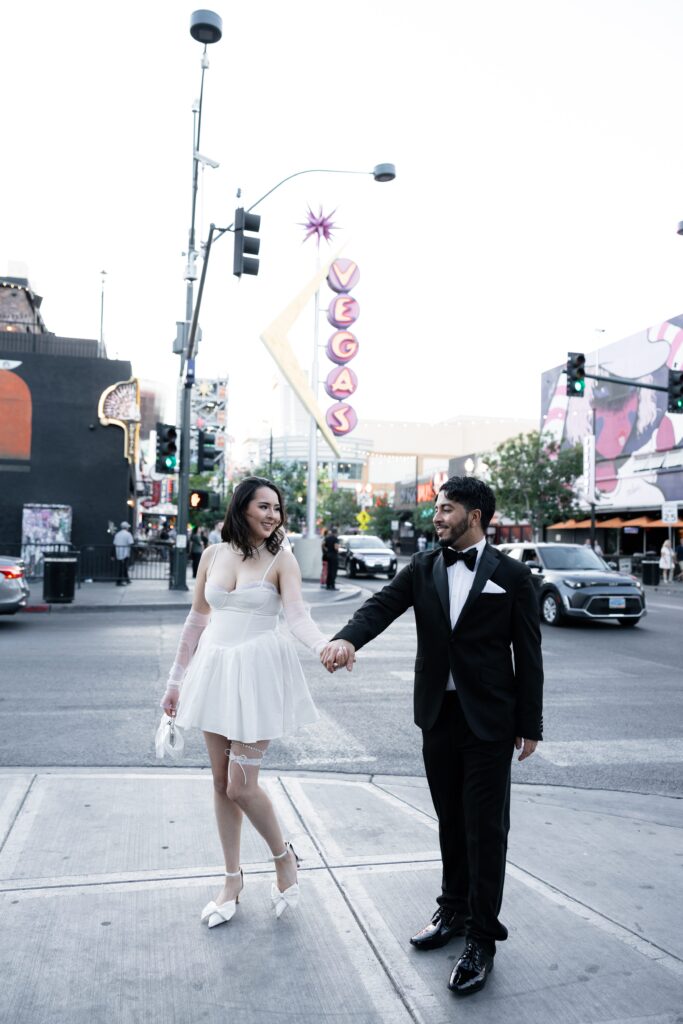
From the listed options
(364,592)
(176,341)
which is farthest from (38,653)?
(364,592)

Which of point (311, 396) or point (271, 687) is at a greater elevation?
point (311, 396)

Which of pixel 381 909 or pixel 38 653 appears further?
pixel 38 653

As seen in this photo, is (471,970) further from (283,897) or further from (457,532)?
(457,532)

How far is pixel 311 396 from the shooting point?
32906 mm

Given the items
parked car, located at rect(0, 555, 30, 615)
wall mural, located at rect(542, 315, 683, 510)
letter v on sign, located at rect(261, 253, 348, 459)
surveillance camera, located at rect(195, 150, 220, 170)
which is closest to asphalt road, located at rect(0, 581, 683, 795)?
parked car, located at rect(0, 555, 30, 615)

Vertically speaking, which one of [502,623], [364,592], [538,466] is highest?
[538,466]

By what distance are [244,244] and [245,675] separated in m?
10.7

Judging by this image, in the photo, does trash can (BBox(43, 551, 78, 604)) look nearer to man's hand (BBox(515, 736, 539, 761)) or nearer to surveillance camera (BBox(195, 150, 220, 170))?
surveillance camera (BBox(195, 150, 220, 170))

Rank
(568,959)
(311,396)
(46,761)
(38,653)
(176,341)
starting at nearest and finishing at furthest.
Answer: (568,959), (46,761), (38,653), (176,341), (311,396)

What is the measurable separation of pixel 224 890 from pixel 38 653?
28.1 feet

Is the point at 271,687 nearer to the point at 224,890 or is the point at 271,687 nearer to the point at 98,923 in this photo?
the point at 224,890

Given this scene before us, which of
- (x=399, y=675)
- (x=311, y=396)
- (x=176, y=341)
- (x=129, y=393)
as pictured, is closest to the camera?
(x=399, y=675)

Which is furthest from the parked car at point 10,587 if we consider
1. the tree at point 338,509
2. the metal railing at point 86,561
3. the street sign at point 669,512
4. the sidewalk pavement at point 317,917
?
the tree at point 338,509

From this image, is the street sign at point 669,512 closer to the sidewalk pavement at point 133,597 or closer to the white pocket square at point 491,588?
the sidewalk pavement at point 133,597
